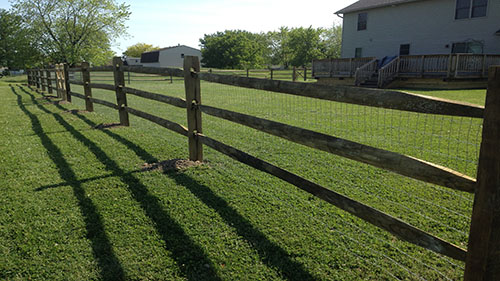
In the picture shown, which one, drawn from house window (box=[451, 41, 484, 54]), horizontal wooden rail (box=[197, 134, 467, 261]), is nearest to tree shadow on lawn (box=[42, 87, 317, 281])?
horizontal wooden rail (box=[197, 134, 467, 261])

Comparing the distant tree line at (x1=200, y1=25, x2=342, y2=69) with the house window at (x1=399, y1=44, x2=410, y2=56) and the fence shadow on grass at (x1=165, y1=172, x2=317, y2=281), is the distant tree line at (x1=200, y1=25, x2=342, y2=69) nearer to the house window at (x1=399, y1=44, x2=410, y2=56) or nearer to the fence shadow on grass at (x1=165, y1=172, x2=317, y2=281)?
the house window at (x1=399, y1=44, x2=410, y2=56)

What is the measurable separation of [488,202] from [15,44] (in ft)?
150

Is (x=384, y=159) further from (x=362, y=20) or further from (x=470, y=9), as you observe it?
(x=362, y=20)

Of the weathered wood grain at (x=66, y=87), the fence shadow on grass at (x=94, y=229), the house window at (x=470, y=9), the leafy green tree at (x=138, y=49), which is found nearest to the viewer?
the fence shadow on grass at (x=94, y=229)

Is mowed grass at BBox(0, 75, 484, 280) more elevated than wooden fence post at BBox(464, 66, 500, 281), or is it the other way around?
wooden fence post at BBox(464, 66, 500, 281)

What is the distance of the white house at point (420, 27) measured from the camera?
62.8 ft

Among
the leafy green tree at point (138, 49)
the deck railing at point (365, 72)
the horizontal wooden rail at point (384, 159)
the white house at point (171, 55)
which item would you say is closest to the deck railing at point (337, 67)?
the deck railing at point (365, 72)

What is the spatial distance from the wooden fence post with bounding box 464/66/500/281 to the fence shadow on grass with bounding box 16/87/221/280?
158 cm

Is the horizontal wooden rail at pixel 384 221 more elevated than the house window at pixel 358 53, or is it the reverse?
the house window at pixel 358 53

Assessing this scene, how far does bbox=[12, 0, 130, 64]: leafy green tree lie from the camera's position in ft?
119

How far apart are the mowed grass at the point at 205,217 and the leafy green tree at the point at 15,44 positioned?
38316mm

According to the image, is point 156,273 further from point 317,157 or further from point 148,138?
point 148,138

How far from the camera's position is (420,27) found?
22031 millimetres

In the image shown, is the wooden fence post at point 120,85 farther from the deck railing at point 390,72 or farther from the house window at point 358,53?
the house window at point 358,53
